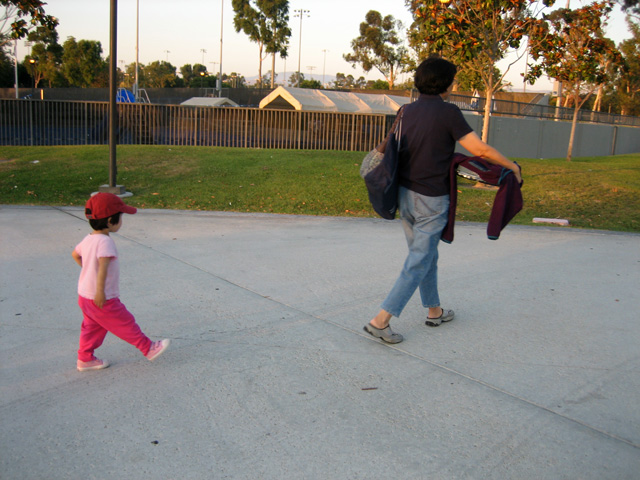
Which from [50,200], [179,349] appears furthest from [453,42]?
[179,349]

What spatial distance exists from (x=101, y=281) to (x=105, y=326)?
0.96 feet

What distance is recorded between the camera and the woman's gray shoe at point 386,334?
13.1 ft

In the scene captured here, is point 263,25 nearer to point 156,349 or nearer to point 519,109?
point 519,109

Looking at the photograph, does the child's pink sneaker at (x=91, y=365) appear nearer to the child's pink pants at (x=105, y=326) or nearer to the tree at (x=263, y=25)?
the child's pink pants at (x=105, y=326)

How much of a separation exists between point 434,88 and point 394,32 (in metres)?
53.5

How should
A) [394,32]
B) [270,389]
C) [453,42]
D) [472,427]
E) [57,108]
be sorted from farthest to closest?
1. [394,32]
2. [57,108]
3. [453,42]
4. [270,389]
5. [472,427]

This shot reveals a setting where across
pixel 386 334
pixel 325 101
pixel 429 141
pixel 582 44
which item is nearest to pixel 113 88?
pixel 429 141

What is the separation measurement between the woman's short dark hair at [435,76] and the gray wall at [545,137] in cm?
1732

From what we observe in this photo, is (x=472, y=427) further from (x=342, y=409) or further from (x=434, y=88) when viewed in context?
(x=434, y=88)

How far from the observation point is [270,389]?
130 inches

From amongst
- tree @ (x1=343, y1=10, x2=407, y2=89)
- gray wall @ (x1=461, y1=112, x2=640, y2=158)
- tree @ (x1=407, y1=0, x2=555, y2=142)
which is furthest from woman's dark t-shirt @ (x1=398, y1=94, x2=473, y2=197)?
tree @ (x1=343, y1=10, x2=407, y2=89)

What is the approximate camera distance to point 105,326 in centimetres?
338

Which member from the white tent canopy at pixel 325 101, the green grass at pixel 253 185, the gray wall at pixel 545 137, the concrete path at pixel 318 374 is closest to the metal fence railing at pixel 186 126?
the green grass at pixel 253 185

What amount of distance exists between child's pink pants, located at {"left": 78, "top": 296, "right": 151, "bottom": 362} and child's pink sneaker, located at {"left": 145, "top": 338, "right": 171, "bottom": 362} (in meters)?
0.03
